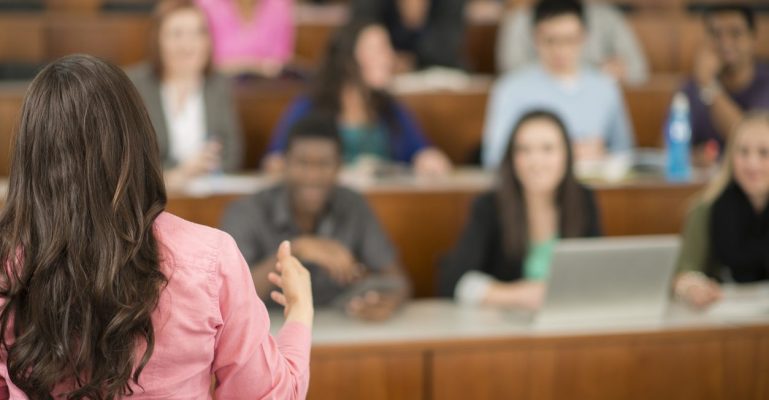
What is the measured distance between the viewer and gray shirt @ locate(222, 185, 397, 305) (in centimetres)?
284

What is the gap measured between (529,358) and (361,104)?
1.70 meters

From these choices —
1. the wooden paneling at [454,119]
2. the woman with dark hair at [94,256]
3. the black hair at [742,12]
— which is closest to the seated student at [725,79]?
the black hair at [742,12]

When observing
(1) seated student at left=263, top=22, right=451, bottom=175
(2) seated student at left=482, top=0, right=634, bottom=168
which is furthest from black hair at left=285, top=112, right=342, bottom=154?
(2) seated student at left=482, top=0, right=634, bottom=168

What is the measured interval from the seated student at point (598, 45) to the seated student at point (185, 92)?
1.53m

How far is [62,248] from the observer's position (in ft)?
3.96

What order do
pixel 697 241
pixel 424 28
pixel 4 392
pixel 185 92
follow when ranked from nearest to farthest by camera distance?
pixel 4 392 < pixel 697 241 < pixel 185 92 < pixel 424 28

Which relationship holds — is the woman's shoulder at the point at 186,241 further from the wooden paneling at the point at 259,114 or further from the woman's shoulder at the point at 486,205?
the wooden paneling at the point at 259,114

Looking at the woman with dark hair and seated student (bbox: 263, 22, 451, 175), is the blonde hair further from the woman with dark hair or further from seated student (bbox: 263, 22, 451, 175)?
the woman with dark hair

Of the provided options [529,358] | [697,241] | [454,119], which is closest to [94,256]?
[529,358]

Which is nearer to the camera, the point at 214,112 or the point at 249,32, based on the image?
the point at 214,112

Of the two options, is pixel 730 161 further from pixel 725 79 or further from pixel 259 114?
pixel 259 114

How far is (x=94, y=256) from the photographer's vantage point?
3.97ft

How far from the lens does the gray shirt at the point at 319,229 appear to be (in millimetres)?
2844

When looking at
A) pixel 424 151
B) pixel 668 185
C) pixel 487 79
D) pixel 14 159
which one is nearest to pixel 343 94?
pixel 424 151
